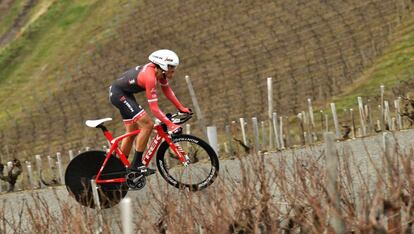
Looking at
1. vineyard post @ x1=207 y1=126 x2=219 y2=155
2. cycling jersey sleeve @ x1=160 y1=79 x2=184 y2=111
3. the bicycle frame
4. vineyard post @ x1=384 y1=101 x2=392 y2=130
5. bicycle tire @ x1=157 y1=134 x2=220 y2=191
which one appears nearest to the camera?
bicycle tire @ x1=157 y1=134 x2=220 y2=191

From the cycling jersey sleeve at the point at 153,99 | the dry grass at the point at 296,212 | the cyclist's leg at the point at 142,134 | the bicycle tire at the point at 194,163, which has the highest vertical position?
the cycling jersey sleeve at the point at 153,99

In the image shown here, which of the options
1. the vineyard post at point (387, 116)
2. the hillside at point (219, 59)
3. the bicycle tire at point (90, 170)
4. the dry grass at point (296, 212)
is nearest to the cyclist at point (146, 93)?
the bicycle tire at point (90, 170)

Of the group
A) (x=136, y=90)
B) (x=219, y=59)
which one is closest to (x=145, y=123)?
(x=136, y=90)

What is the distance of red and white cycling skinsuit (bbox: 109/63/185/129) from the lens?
402 inches

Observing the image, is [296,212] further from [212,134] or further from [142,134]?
[212,134]

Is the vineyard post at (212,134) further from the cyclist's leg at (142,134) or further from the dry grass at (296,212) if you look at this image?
the dry grass at (296,212)

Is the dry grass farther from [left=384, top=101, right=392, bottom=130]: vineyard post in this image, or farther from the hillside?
the hillside

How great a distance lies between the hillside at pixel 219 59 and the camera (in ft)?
113

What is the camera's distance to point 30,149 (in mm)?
38969

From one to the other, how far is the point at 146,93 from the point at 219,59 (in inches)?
1300

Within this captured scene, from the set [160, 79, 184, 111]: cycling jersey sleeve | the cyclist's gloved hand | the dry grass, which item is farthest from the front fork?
the dry grass

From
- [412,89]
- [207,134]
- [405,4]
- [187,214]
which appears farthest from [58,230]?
[405,4]

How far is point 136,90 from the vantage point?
10.6m

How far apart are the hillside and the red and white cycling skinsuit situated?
1921 cm
